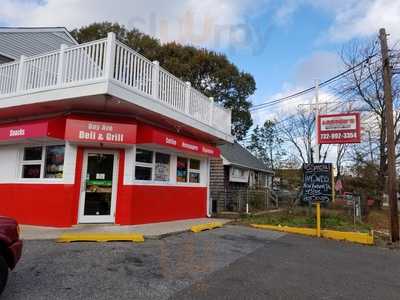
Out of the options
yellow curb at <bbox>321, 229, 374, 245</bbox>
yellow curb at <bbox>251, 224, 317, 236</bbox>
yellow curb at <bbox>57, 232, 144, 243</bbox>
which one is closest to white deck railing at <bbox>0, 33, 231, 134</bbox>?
yellow curb at <bbox>57, 232, 144, 243</bbox>

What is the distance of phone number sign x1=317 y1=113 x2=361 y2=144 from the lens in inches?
499

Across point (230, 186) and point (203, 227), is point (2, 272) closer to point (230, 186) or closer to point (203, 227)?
point (203, 227)

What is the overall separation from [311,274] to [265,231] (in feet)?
18.2

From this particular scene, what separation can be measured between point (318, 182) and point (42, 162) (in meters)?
9.29

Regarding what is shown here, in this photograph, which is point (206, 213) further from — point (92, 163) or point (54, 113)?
point (54, 113)

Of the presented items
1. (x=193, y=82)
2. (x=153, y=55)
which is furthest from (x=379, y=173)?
(x=153, y=55)

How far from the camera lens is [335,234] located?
12492 millimetres

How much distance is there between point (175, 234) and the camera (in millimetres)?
10664

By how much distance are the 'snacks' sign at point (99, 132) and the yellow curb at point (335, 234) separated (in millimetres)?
6135

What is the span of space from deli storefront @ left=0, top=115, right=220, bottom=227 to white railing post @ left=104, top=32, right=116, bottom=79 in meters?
1.78

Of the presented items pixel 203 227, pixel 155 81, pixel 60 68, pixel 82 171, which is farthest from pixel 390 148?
pixel 60 68

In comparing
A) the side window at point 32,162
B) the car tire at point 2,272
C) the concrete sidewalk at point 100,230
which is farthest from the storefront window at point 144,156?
the car tire at point 2,272

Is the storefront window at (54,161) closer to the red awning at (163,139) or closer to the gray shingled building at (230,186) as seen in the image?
the red awning at (163,139)

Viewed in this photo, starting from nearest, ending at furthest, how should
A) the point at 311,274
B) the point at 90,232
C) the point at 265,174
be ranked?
the point at 311,274, the point at 90,232, the point at 265,174
